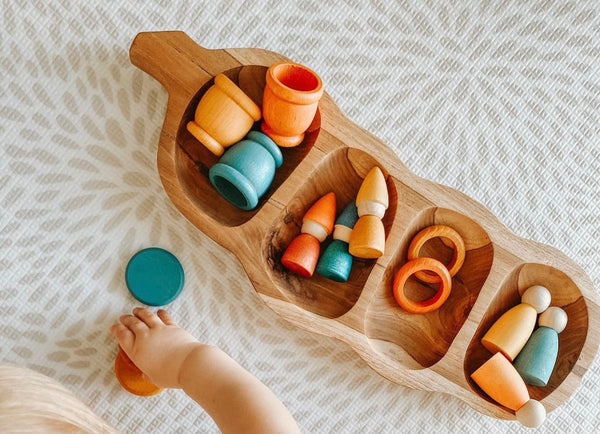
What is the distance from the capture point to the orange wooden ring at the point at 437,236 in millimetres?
724

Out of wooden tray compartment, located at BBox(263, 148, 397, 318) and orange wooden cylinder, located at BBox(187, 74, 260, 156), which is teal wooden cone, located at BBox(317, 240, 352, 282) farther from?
orange wooden cylinder, located at BBox(187, 74, 260, 156)

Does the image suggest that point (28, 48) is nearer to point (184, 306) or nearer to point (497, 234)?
point (184, 306)

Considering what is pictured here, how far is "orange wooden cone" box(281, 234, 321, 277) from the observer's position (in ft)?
2.27

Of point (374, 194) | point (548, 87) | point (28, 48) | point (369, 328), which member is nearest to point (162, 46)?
point (28, 48)

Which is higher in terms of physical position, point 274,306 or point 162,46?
point 162,46

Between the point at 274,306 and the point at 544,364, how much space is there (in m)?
0.32

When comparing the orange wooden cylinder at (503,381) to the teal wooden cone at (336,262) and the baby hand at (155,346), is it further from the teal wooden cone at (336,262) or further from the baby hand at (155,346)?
the baby hand at (155,346)

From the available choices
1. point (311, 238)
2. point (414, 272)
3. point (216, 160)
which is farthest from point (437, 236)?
point (216, 160)

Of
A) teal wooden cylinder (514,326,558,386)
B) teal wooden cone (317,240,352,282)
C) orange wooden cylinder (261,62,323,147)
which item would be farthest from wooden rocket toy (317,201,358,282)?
teal wooden cylinder (514,326,558,386)

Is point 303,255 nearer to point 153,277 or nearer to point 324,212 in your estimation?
point 324,212

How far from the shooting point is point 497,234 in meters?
0.72

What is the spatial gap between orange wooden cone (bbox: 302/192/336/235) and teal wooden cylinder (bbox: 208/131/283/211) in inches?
→ 2.3

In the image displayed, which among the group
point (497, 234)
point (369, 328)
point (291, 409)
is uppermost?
point (497, 234)

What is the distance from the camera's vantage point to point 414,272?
0.72 meters
